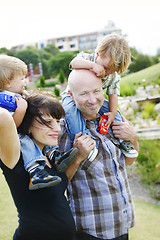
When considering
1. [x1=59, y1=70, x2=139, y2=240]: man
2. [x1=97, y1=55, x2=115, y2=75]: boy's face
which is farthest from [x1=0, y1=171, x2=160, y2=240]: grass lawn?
[x1=97, y1=55, x2=115, y2=75]: boy's face

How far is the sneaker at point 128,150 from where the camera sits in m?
1.68

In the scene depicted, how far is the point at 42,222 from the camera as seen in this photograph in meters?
1.19

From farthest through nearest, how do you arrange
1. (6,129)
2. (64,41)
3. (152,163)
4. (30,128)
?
(64,41) < (152,163) < (30,128) < (6,129)

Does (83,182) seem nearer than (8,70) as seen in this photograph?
No

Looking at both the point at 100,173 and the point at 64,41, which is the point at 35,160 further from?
the point at 64,41

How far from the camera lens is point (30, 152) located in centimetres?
116

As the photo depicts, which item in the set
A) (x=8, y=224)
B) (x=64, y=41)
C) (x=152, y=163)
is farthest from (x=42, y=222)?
(x=64, y=41)

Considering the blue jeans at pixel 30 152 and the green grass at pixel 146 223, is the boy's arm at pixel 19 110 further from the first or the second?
the green grass at pixel 146 223

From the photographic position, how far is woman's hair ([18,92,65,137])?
1226 millimetres

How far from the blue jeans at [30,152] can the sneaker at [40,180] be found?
0.15 feet

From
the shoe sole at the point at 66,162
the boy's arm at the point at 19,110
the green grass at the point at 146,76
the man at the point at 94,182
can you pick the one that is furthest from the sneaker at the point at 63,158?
the green grass at the point at 146,76

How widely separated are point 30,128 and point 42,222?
1.41ft

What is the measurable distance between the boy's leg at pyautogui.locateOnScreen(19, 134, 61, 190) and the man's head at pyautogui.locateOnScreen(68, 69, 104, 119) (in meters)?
0.41

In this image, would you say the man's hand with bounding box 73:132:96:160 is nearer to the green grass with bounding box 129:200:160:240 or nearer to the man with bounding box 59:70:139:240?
the man with bounding box 59:70:139:240
